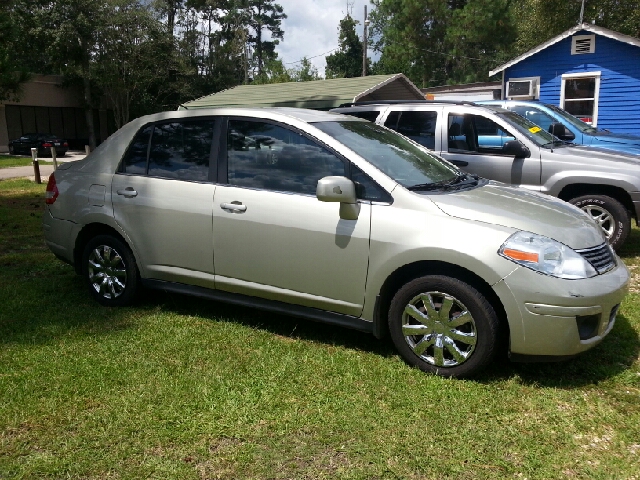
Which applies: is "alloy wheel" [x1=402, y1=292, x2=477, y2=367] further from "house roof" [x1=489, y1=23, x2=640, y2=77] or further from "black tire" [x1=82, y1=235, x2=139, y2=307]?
"house roof" [x1=489, y1=23, x2=640, y2=77]

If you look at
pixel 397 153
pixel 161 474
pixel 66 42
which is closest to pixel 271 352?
pixel 161 474

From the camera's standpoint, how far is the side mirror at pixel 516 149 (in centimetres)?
707

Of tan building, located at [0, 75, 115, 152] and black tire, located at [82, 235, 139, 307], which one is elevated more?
tan building, located at [0, 75, 115, 152]

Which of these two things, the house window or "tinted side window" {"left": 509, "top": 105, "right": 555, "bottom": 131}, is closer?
"tinted side window" {"left": 509, "top": 105, "right": 555, "bottom": 131}

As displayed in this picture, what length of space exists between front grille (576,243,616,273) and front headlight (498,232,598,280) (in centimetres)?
8

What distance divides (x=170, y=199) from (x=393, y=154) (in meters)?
1.77

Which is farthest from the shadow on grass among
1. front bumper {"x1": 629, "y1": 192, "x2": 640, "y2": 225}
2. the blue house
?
the blue house

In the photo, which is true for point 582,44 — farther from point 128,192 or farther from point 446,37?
point 446,37

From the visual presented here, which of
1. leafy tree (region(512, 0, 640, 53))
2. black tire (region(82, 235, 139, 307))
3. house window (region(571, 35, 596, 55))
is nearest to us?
black tire (region(82, 235, 139, 307))

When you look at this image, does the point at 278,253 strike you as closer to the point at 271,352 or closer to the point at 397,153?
the point at 271,352

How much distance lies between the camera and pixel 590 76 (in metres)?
17.2

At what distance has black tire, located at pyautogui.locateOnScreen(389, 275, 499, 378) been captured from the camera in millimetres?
3580

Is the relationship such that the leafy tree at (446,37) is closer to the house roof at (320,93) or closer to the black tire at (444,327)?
the house roof at (320,93)

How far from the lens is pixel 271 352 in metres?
4.19
